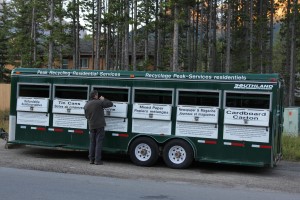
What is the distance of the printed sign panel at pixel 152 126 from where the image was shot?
11148mm

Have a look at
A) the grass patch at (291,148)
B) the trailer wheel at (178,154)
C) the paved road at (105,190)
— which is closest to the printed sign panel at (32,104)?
the paved road at (105,190)

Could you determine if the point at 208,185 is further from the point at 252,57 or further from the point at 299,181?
the point at 252,57

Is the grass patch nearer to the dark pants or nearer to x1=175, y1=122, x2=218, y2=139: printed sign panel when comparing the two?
x1=175, y1=122, x2=218, y2=139: printed sign panel

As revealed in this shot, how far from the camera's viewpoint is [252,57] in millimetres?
32438

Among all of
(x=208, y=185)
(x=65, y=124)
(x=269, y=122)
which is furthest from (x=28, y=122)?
(x=269, y=122)

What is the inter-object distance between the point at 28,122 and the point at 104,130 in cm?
255

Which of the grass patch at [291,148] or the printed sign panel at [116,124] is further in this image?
the grass patch at [291,148]

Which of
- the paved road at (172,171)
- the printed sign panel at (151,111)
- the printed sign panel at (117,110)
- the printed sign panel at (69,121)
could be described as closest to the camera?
the paved road at (172,171)

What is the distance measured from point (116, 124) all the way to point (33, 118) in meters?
2.63

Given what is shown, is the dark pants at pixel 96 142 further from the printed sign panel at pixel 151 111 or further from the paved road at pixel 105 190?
the paved road at pixel 105 190

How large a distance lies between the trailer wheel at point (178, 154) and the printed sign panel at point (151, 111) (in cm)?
73

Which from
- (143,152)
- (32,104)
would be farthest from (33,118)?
(143,152)

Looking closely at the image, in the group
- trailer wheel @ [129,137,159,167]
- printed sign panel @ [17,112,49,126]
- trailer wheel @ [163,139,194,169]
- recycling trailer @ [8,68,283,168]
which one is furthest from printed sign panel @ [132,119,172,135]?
printed sign panel @ [17,112,49,126]

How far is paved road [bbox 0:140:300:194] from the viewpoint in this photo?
9.45 meters
